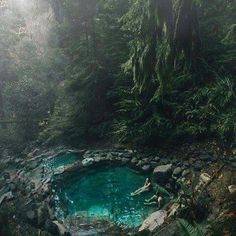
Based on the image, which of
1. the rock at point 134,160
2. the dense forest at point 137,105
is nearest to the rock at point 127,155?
the dense forest at point 137,105

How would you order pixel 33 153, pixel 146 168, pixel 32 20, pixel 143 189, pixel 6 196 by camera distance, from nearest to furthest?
pixel 143 189
pixel 146 168
pixel 6 196
pixel 33 153
pixel 32 20

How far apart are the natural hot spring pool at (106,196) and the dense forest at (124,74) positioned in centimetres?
183

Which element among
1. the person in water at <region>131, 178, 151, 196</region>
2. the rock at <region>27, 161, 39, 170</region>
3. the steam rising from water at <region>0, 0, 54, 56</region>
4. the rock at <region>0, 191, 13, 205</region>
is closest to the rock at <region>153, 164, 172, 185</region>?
the person in water at <region>131, 178, 151, 196</region>

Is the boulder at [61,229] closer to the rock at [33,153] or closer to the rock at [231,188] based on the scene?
the rock at [231,188]

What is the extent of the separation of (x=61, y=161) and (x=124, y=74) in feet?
15.2

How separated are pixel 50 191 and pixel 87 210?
2.14 m

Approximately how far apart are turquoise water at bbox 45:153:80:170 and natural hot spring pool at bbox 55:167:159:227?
4.72ft

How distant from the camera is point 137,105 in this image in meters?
14.6

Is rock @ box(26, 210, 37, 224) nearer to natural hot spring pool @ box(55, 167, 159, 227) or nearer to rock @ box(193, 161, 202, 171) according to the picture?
natural hot spring pool @ box(55, 167, 159, 227)

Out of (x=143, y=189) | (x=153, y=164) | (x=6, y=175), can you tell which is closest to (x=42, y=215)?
(x=143, y=189)

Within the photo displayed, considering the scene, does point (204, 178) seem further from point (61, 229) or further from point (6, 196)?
point (6, 196)

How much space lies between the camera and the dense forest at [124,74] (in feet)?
26.9

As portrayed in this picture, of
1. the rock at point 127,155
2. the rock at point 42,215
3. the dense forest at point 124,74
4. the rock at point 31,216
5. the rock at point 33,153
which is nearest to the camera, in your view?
the dense forest at point 124,74

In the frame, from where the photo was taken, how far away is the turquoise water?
53.2ft
